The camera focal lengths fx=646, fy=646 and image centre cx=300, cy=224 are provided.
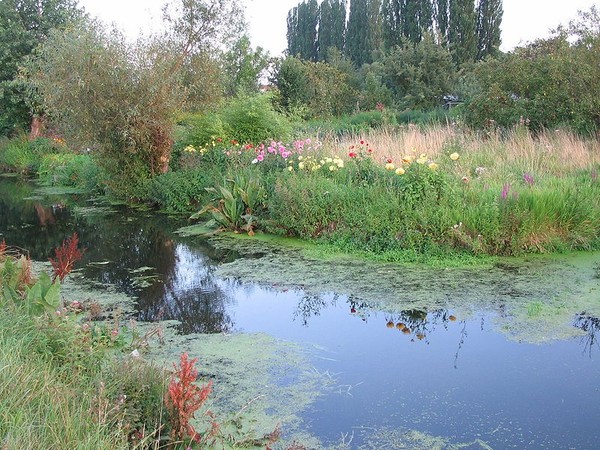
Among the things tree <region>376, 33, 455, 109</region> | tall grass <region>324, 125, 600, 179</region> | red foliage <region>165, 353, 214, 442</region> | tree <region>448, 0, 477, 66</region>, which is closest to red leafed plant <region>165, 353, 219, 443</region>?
red foliage <region>165, 353, 214, 442</region>

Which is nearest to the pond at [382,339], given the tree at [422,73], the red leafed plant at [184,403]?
the red leafed plant at [184,403]

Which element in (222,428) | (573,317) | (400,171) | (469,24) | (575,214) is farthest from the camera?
(469,24)

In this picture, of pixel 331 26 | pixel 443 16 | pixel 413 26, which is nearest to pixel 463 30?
pixel 443 16

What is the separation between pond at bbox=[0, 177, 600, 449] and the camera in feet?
14.2

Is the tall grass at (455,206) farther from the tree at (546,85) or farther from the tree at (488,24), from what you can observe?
the tree at (488,24)

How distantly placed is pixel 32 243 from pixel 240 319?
6305 mm

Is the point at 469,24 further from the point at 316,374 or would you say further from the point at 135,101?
the point at 316,374

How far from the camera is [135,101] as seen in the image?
548 inches

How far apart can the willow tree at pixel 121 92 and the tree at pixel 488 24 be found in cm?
2708

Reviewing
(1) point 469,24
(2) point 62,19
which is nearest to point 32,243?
(2) point 62,19

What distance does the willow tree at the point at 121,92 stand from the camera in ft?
44.2

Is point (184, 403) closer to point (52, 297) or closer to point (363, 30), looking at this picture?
point (52, 297)

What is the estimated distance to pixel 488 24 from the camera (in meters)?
38.7

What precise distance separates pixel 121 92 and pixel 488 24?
30624 mm
